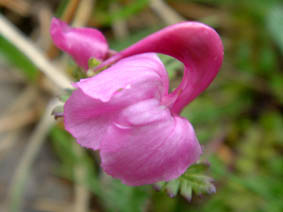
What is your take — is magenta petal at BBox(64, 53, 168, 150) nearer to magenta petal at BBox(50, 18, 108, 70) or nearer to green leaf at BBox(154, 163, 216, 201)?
magenta petal at BBox(50, 18, 108, 70)

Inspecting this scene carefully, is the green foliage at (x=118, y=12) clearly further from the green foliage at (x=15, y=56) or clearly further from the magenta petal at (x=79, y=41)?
the magenta petal at (x=79, y=41)

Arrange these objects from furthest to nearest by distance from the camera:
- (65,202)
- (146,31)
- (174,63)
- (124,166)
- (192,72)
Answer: (146,31) < (65,202) < (174,63) < (192,72) < (124,166)

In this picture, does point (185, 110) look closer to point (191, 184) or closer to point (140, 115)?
point (191, 184)

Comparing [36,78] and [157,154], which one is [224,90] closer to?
[36,78]

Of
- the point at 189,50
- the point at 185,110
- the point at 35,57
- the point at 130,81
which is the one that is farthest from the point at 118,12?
the point at 130,81

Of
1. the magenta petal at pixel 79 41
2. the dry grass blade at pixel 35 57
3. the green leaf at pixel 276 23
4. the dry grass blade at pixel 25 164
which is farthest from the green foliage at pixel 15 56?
the green leaf at pixel 276 23

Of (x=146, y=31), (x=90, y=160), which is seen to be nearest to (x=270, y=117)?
(x=146, y=31)
